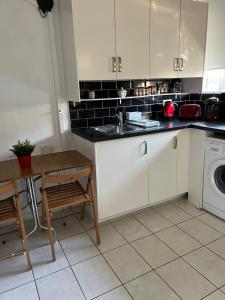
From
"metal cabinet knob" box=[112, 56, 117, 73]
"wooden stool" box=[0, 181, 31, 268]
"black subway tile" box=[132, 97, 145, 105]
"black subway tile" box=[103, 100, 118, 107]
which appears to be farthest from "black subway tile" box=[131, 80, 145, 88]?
"wooden stool" box=[0, 181, 31, 268]

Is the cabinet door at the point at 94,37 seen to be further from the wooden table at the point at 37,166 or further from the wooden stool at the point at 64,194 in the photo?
the wooden stool at the point at 64,194

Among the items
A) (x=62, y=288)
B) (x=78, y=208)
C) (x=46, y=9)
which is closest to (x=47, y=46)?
(x=46, y=9)

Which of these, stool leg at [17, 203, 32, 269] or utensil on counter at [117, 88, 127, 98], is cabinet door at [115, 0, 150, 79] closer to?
utensil on counter at [117, 88, 127, 98]

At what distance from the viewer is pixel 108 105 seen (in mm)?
2486

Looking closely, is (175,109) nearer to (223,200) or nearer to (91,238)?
(223,200)

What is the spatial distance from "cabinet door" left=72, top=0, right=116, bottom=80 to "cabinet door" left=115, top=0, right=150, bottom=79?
8 cm

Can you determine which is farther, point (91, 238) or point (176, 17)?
point (176, 17)

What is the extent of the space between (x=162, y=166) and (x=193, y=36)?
1.41 m

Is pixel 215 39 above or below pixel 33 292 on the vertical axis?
above

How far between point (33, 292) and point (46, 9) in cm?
223

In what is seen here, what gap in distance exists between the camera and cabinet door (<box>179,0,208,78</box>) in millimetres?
2334

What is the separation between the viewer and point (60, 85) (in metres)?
2.25

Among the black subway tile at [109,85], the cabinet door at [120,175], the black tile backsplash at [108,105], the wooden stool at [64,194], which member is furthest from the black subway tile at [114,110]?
the wooden stool at [64,194]

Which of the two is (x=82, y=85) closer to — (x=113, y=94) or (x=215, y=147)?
(x=113, y=94)
